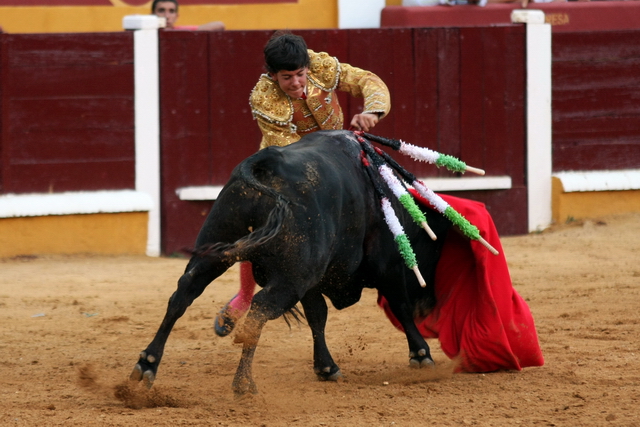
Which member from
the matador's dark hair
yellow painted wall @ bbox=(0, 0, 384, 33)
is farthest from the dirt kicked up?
yellow painted wall @ bbox=(0, 0, 384, 33)

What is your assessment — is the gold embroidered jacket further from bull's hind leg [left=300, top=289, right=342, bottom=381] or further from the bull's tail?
the bull's tail

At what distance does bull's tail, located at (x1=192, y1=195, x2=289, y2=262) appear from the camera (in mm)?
2682

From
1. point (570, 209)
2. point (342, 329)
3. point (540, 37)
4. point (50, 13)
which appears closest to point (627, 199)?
point (570, 209)

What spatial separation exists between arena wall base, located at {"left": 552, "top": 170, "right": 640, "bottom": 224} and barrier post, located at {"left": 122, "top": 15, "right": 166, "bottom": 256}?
8.56ft

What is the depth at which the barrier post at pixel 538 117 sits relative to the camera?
6.56 metres

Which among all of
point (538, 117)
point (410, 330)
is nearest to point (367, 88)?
point (410, 330)

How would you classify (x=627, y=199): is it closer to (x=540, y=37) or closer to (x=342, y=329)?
(x=540, y=37)

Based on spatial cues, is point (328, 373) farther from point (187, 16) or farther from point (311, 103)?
point (187, 16)

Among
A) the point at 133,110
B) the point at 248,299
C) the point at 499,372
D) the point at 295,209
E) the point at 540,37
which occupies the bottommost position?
the point at 499,372

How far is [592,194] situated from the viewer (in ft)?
21.7

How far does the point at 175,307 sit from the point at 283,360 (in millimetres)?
928

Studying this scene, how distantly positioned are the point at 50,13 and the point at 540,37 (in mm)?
3437

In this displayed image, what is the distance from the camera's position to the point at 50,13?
7184mm

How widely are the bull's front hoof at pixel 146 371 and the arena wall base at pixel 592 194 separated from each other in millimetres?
4326
